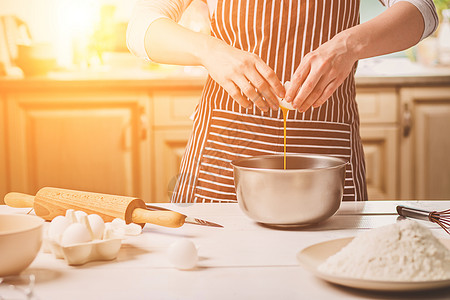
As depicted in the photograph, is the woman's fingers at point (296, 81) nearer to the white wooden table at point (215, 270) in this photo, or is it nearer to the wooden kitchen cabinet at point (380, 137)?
the white wooden table at point (215, 270)

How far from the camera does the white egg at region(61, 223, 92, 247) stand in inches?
28.0

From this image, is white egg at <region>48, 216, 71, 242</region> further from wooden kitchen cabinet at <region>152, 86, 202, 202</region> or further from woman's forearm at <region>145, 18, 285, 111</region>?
wooden kitchen cabinet at <region>152, 86, 202, 202</region>

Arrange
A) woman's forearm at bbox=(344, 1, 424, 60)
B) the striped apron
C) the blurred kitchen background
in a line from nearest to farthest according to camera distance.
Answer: woman's forearm at bbox=(344, 1, 424, 60) → the striped apron → the blurred kitchen background

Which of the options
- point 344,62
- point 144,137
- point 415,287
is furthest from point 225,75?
point 144,137

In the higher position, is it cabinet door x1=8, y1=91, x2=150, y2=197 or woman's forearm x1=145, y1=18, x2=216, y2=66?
woman's forearm x1=145, y1=18, x2=216, y2=66

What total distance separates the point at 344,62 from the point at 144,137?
149 cm

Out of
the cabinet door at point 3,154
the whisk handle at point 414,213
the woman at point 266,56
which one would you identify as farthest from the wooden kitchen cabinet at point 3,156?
the whisk handle at point 414,213

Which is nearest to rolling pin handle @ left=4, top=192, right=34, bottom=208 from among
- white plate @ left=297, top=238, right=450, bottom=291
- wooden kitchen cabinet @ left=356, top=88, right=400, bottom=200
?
white plate @ left=297, top=238, right=450, bottom=291

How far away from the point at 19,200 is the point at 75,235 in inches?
15.2

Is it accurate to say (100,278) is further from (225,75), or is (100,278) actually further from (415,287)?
(225,75)

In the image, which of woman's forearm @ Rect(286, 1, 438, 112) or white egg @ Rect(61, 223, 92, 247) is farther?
woman's forearm @ Rect(286, 1, 438, 112)

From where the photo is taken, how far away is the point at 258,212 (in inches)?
33.5

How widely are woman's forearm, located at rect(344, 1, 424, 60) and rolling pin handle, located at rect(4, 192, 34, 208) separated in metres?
0.64

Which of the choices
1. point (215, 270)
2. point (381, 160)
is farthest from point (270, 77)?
point (381, 160)
